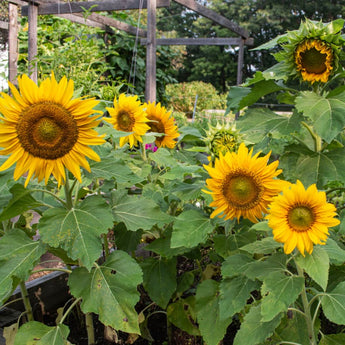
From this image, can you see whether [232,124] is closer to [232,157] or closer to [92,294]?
[232,157]

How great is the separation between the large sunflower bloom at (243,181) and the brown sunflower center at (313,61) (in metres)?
0.32

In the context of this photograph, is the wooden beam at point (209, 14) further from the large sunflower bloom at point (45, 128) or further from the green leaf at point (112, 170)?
the large sunflower bloom at point (45, 128)

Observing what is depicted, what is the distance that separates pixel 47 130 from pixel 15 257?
0.42m

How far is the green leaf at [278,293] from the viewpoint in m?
1.07

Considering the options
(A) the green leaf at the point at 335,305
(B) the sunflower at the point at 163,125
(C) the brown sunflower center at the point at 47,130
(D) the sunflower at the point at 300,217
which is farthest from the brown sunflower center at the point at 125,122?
(A) the green leaf at the point at 335,305

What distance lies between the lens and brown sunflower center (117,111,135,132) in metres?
1.71

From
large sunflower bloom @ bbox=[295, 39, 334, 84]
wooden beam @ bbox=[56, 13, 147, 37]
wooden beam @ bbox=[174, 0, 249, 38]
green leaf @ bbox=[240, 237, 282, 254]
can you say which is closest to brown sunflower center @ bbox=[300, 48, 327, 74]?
large sunflower bloom @ bbox=[295, 39, 334, 84]

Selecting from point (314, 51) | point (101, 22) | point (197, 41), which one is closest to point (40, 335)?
point (314, 51)

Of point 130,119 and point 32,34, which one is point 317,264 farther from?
point 32,34

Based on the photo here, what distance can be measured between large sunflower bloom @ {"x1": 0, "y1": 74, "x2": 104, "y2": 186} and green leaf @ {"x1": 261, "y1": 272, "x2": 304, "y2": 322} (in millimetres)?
603

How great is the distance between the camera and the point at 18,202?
1255 mm

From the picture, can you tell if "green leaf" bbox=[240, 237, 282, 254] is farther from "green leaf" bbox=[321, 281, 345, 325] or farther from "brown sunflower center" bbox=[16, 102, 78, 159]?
"brown sunflower center" bbox=[16, 102, 78, 159]

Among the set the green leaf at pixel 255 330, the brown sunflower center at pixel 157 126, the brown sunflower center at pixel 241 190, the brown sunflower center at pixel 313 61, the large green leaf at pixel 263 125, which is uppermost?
the brown sunflower center at pixel 313 61

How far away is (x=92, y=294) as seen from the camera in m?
1.25
